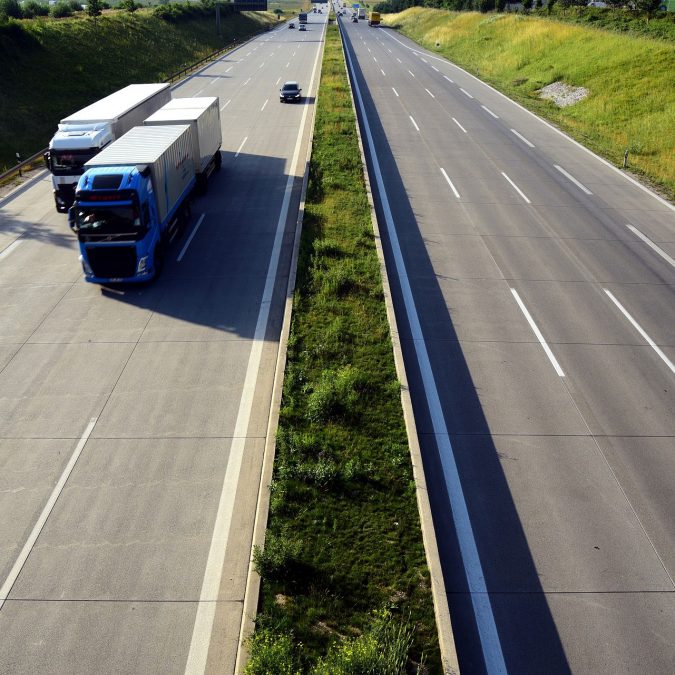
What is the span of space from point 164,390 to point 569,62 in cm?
4589

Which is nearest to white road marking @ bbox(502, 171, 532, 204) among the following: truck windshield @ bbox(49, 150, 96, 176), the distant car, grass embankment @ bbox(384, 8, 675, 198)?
grass embankment @ bbox(384, 8, 675, 198)

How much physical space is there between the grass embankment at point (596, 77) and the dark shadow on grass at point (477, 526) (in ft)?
60.6

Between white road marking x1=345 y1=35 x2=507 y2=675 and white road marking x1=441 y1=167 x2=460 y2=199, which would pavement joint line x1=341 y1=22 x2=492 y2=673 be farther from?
white road marking x1=441 y1=167 x2=460 y2=199

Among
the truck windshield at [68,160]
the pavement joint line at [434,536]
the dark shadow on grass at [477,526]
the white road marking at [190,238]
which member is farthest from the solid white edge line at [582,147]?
the truck windshield at [68,160]

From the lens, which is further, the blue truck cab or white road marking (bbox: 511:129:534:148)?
white road marking (bbox: 511:129:534:148)

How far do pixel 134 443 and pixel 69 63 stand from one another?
43.9 m

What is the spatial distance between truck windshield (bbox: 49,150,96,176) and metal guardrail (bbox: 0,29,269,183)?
6626 mm

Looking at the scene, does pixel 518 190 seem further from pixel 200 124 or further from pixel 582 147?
A: pixel 200 124

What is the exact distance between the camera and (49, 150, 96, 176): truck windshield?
21.5 metres

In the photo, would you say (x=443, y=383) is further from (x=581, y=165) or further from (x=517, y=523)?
(x=581, y=165)

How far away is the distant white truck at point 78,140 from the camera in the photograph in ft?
70.7

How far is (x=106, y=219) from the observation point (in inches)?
651

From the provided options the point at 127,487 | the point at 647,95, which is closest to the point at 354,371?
the point at 127,487

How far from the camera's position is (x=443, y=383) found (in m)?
13.1
